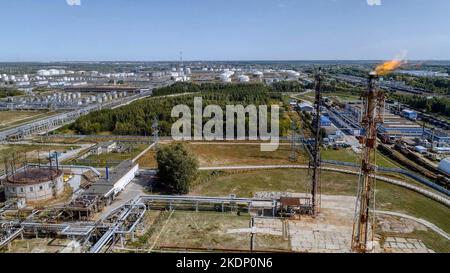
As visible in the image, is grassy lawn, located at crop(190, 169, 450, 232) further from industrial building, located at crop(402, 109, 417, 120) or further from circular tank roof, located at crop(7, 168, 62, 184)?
industrial building, located at crop(402, 109, 417, 120)

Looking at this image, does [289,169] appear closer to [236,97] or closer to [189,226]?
[189,226]

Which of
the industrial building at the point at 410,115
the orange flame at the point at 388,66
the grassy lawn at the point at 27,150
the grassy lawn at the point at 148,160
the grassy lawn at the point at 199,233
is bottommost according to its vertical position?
the grassy lawn at the point at 199,233

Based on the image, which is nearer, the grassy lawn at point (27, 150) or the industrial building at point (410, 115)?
the grassy lawn at point (27, 150)

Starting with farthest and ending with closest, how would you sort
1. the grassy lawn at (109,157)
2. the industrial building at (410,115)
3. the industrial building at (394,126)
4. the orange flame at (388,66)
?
the industrial building at (410,115) → the industrial building at (394,126) → the grassy lawn at (109,157) → the orange flame at (388,66)

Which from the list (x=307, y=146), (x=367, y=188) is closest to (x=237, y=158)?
(x=307, y=146)

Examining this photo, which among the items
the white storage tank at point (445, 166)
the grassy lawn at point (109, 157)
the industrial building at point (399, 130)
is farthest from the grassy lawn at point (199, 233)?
the industrial building at point (399, 130)

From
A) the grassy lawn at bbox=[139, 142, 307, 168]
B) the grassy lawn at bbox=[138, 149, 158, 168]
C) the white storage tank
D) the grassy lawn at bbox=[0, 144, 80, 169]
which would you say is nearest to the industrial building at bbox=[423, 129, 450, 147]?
the white storage tank

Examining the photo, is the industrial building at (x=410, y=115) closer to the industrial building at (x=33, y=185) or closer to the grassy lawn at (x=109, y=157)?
the grassy lawn at (x=109, y=157)
